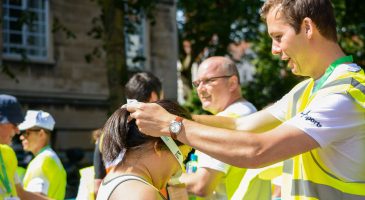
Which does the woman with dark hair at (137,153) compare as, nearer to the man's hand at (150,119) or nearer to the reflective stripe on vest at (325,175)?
the man's hand at (150,119)

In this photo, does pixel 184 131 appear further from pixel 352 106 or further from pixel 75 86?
pixel 75 86

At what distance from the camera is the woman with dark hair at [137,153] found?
257 centimetres

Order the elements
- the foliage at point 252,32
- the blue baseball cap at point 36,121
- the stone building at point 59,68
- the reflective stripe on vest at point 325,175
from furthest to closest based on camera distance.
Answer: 1. the foliage at point 252,32
2. the stone building at point 59,68
3. the blue baseball cap at point 36,121
4. the reflective stripe on vest at point 325,175

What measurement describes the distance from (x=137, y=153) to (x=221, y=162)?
150cm

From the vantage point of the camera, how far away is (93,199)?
515 cm

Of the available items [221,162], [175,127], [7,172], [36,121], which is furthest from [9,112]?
[175,127]

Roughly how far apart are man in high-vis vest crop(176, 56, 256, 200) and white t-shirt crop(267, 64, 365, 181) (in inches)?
58.3

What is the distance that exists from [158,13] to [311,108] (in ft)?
58.4

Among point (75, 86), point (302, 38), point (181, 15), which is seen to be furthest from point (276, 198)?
point (181, 15)

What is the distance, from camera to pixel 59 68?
18.1m

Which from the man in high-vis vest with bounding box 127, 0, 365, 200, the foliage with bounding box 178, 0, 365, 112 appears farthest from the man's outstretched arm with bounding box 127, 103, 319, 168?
the foliage with bounding box 178, 0, 365, 112

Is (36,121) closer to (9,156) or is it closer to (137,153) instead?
(9,156)

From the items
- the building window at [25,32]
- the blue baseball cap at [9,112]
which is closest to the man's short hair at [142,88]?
the blue baseball cap at [9,112]

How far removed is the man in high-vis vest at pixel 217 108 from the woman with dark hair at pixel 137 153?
1383mm
